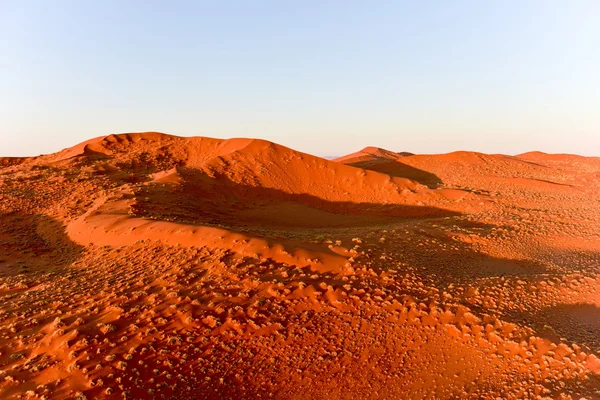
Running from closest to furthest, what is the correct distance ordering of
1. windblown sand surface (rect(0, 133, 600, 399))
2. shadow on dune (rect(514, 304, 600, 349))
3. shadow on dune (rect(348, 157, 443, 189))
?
1. windblown sand surface (rect(0, 133, 600, 399))
2. shadow on dune (rect(514, 304, 600, 349))
3. shadow on dune (rect(348, 157, 443, 189))

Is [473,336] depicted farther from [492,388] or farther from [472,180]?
A: [472,180]

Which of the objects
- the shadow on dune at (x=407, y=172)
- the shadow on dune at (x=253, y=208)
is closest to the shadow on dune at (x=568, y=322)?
the shadow on dune at (x=253, y=208)

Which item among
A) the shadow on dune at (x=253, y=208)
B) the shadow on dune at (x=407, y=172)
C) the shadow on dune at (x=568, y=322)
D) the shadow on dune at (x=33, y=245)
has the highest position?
the shadow on dune at (x=407, y=172)

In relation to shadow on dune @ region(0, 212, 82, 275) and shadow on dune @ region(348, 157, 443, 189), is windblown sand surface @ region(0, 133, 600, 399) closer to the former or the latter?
shadow on dune @ region(0, 212, 82, 275)

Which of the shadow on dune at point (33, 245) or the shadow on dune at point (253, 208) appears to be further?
the shadow on dune at point (253, 208)

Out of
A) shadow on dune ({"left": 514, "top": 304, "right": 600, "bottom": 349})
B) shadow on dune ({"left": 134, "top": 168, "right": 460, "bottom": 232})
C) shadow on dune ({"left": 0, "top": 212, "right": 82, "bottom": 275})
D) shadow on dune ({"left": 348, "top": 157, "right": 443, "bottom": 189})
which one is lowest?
shadow on dune ({"left": 514, "top": 304, "right": 600, "bottom": 349})

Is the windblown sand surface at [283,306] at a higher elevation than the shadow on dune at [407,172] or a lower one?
lower

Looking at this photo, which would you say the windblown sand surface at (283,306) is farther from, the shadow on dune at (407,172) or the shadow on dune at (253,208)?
the shadow on dune at (407,172)

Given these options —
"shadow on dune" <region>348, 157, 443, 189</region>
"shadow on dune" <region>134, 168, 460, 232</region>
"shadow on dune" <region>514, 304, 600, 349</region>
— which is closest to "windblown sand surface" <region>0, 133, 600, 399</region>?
"shadow on dune" <region>514, 304, 600, 349</region>

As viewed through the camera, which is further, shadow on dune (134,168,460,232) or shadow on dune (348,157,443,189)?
shadow on dune (348,157,443,189)
